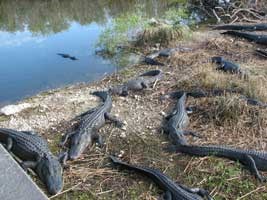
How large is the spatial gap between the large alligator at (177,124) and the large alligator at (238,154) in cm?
18

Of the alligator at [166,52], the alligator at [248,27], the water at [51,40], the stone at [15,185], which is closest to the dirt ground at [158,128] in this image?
the alligator at [166,52]

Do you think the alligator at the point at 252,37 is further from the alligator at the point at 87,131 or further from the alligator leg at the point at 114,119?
the alligator leg at the point at 114,119

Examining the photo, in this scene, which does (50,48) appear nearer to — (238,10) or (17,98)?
(17,98)

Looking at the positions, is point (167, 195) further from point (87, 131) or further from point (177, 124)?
point (87, 131)

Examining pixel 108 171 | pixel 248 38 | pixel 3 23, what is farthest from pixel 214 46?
pixel 3 23

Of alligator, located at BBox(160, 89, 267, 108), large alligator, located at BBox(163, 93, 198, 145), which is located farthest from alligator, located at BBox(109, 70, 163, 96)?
large alligator, located at BBox(163, 93, 198, 145)

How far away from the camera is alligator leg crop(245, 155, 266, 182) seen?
13.7 ft

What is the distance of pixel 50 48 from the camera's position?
9.52 m

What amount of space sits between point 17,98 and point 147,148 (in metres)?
3.04

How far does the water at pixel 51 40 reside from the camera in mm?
7836

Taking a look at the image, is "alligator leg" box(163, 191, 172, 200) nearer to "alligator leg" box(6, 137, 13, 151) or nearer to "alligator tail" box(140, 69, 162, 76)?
"alligator leg" box(6, 137, 13, 151)

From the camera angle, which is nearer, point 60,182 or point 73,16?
point 60,182

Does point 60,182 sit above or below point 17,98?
above

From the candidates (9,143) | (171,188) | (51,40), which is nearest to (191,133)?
(171,188)
